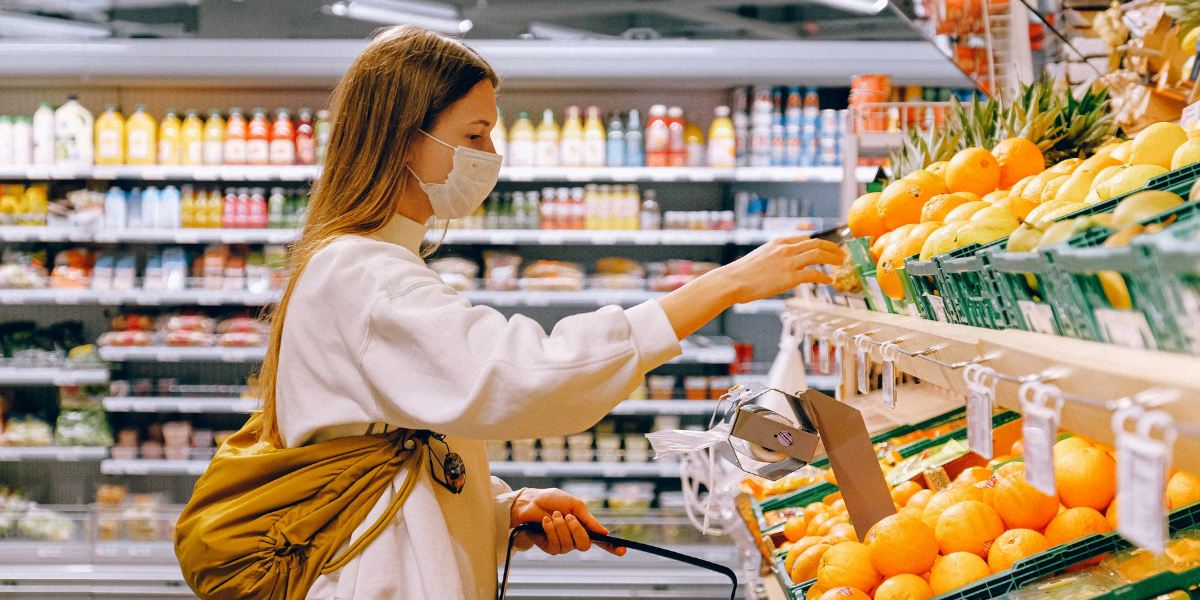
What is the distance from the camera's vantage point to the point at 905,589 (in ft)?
3.92

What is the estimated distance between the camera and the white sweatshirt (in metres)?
0.96

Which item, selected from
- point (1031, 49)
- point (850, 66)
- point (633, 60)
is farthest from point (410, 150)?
point (850, 66)

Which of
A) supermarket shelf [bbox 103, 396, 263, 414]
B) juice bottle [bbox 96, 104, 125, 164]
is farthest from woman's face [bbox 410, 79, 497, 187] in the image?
juice bottle [bbox 96, 104, 125, 164]

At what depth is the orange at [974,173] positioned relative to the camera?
4.77 ft

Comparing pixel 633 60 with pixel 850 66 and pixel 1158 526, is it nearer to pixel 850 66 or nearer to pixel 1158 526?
pixel 850 66

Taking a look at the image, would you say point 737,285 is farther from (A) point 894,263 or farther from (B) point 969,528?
(B) point 969,528

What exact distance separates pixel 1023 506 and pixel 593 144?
325cm

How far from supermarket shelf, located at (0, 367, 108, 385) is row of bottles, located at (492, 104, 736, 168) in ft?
7.22

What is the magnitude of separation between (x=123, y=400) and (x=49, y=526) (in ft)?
2.22

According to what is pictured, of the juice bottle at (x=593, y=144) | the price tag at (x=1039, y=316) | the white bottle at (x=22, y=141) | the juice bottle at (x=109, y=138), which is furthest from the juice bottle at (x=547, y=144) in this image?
the price tag at (x=1039, y=316)

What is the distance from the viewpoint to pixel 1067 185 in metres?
1.09

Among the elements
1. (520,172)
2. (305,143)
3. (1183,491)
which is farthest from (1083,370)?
(305,143)

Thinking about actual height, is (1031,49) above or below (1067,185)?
above

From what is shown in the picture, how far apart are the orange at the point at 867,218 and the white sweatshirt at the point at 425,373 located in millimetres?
720
